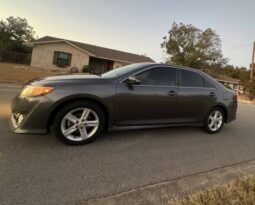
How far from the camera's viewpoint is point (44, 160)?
343cm

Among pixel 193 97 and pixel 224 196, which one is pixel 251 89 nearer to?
pixel 193 97

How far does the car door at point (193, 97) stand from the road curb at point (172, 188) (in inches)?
62.9

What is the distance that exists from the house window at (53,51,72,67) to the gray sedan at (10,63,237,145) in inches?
941

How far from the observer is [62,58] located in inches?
1089

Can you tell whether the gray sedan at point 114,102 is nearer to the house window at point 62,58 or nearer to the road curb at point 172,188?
the road curb at point 172,188

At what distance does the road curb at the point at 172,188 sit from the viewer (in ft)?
8.72

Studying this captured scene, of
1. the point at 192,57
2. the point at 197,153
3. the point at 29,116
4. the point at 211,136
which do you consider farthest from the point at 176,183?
the point at 192,57

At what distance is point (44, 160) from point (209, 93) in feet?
12.6

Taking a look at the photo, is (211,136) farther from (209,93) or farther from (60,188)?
(60,188)

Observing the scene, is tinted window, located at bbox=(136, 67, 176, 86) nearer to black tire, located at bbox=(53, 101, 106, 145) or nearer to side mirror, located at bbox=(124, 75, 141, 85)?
side mirror, located at bbox=(124, 75, 141, 85)

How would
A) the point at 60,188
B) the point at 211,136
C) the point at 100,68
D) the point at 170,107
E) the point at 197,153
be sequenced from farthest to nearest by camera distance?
the point at 100,68
the point at 211,136
the point at 170,107
the point at 197,153
the point at 60,188

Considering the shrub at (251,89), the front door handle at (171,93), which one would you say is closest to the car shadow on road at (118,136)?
the front door handle at (171,93)

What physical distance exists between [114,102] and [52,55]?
25.1m

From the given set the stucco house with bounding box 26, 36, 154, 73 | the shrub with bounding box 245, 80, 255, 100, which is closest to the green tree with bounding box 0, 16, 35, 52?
the stucco house with bounding box 26, 36, 154, 73
